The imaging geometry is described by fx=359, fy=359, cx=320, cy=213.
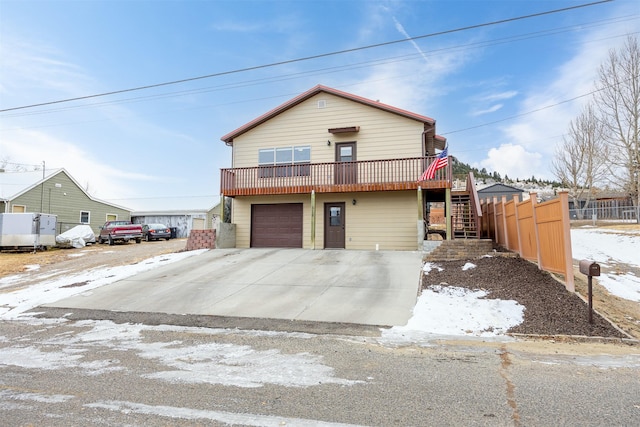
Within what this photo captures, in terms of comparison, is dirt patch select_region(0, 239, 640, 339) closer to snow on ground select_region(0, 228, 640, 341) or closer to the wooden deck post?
snow on ground select_region(0, 228, 640, 341)

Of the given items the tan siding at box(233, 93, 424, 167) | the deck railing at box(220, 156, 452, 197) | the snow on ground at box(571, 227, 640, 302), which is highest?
the tan siding at box(233, 93, 424, 167)

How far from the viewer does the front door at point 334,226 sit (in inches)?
610

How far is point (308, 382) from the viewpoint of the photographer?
367 centimetres

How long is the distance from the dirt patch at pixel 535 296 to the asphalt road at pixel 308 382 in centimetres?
69

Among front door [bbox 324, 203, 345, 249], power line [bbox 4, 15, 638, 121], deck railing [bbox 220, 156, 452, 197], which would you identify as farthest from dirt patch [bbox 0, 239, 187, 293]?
front door [bbox 324, 203, 345, 249]

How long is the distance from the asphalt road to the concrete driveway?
5.21ft

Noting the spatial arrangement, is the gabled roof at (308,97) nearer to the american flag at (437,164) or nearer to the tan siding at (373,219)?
the american flag at (437,164)

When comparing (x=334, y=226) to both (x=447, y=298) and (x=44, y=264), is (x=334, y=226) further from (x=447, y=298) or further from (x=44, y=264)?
(x=44, y=264)

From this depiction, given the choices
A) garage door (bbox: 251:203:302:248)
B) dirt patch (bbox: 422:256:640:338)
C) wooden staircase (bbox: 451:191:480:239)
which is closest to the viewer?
dirt patch (bbox: 422:256:640:338)

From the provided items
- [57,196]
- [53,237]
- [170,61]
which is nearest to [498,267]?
[170,61]

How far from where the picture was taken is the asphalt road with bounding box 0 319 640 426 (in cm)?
291

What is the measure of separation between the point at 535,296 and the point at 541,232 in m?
2.02

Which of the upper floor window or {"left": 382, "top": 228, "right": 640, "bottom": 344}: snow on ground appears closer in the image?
{"left": 382, "top": 228, "right": 640, "bottom": 344}: snow on ground

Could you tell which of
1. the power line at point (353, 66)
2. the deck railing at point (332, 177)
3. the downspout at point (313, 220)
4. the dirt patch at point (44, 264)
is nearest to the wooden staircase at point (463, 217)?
the deck railing at point (332, 177)
